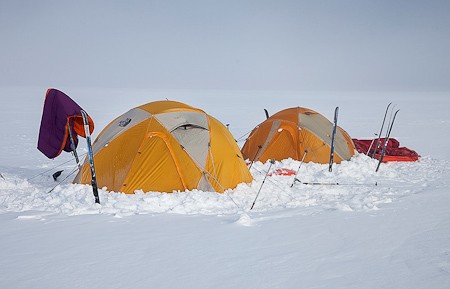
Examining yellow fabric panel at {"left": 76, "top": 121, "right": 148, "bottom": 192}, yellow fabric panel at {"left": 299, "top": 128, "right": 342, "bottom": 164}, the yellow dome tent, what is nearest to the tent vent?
the yellow dome tent

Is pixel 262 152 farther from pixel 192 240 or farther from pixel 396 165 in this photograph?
pixel 192 240

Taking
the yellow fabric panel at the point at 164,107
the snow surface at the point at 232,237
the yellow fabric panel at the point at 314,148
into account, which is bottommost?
the snow surface at the point at 232,237

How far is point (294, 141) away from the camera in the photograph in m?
12.0

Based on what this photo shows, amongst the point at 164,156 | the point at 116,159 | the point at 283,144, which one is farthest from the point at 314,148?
the point at 116,159

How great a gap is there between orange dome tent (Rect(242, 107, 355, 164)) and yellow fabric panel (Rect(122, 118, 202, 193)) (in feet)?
13.8

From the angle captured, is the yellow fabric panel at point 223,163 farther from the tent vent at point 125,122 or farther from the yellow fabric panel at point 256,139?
the yellow fabric panel at point 256,139

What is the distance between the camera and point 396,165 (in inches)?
468

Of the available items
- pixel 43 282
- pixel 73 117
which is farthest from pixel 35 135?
pixel 43 282

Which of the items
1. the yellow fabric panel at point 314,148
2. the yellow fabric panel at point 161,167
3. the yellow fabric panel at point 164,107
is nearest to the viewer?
the yellow fabric panel at point 161,167

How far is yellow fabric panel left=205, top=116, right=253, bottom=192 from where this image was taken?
8281 mm

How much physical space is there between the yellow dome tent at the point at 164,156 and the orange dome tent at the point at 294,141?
341cm

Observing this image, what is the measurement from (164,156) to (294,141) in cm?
501

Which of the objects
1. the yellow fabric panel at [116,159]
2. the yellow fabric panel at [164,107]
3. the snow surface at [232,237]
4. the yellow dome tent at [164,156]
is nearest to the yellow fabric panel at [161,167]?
the yellow dome tent at [164,156]

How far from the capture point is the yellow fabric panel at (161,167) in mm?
7992
